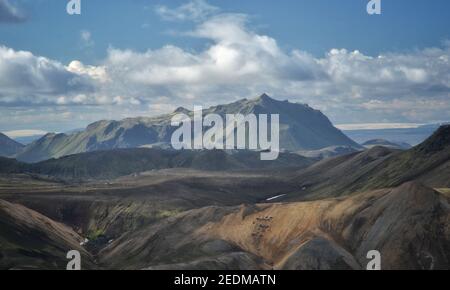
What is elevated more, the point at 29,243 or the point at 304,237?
the point at 304,237

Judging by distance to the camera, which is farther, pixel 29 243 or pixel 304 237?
pixel 29 243

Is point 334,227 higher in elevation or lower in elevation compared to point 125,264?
higher

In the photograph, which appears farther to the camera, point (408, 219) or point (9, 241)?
point (9, 241)

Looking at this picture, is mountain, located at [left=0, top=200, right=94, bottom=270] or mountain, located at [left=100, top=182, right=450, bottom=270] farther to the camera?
mountain, located at [left=0, top=200, right=94, bottom=270]

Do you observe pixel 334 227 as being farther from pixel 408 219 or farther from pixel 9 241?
pixel 9 241

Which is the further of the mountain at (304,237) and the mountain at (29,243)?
the mountain at (29,243)
